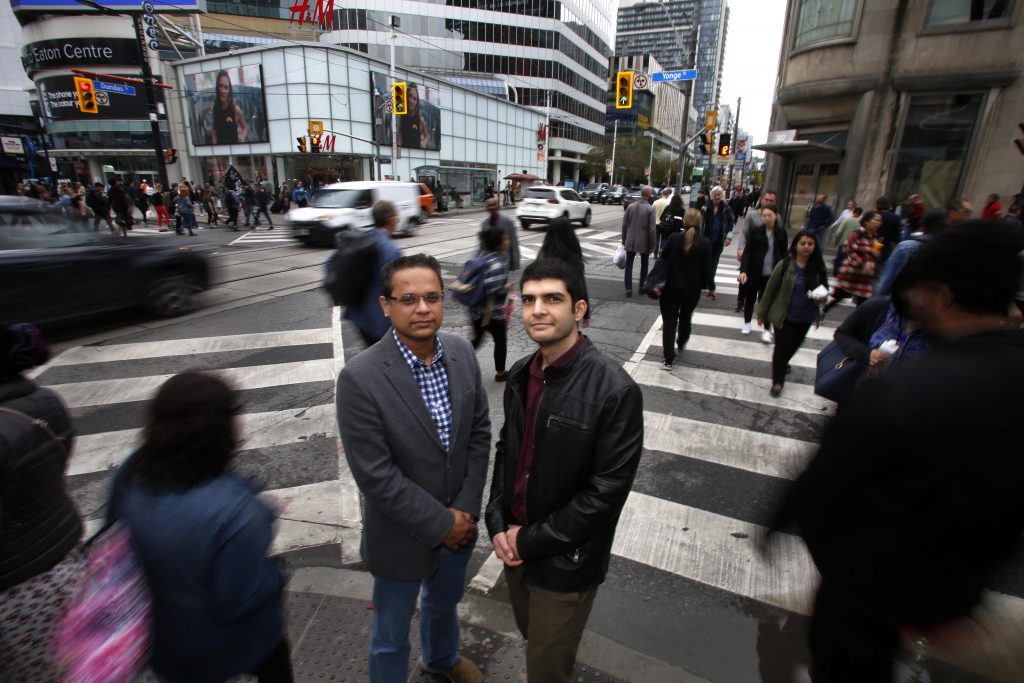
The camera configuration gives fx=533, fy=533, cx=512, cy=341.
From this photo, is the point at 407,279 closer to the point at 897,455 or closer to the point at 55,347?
the point at 897,455

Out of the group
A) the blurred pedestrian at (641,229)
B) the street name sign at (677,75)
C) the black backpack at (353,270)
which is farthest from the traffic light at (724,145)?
the black backpack at (353,270)

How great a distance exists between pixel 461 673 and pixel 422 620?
316mm

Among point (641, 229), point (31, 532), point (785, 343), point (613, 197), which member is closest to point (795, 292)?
point (785, 343)

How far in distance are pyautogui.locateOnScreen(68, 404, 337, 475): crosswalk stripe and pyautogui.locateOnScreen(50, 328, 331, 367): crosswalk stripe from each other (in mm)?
2248

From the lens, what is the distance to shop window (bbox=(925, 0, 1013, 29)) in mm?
13516

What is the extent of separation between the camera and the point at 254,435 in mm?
4691

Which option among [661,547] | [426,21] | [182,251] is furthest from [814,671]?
[426,21]

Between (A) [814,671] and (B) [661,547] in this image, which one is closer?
(A) [814,671]

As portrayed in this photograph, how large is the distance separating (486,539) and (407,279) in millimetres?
2078

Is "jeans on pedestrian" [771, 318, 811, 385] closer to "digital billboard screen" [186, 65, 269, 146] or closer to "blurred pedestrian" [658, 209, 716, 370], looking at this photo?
"blurred pedestrian" [658, 209, 716, 370]

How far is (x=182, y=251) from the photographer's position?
8320 mm

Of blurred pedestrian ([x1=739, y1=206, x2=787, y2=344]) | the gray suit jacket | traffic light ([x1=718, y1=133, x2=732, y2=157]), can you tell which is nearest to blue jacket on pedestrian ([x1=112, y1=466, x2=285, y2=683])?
the gray suit jacket

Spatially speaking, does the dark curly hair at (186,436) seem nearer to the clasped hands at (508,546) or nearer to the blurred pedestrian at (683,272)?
the clasped hands at (508,546)

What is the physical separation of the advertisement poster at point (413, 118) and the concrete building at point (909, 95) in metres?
22.1
